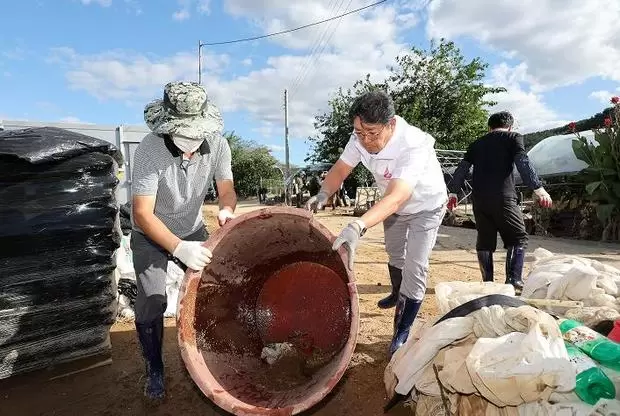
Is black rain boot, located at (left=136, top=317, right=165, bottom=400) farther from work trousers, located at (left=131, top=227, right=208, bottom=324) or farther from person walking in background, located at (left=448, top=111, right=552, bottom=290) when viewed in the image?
person walking in background, located at (left=448, top=111, right=552, bottom=290)

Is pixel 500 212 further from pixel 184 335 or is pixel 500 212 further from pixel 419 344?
pixel 184 335

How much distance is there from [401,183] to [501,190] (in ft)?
6.47

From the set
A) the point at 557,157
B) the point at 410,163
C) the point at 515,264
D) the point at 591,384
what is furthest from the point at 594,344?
the point at 557,157

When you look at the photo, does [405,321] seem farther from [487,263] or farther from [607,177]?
[607,177]

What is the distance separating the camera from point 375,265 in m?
6.26

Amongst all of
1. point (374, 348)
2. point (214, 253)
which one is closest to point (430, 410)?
point (374, 348)

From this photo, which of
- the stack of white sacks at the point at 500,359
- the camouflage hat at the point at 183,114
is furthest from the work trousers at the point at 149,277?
the stack of white sacks at the point at 500,359

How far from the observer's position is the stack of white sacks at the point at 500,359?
5.67 ft

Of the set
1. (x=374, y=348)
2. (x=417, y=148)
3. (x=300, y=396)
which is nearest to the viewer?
(x=300, y=396)

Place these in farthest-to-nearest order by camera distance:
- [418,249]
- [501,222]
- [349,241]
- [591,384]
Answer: [501,222] < [418,249] < [349,241] < [591,384]

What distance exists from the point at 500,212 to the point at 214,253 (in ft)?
9.05

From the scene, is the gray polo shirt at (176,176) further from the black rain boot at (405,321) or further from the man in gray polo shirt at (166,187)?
the black rain boot at (405,321)

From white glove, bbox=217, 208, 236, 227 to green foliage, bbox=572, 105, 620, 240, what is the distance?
8220mm

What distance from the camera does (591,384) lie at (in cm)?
176
